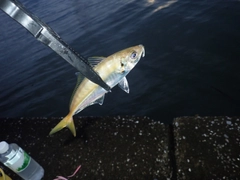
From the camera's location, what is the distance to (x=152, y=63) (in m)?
6.93

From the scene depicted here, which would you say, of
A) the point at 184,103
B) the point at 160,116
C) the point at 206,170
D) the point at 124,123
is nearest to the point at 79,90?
the point at 124,123

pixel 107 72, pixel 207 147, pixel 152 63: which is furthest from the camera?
pixel 152 63

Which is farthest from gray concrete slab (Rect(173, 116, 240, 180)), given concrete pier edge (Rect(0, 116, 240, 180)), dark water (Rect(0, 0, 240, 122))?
dark water (Rect(0, 0, 240, 122))

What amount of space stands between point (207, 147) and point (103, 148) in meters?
1.51

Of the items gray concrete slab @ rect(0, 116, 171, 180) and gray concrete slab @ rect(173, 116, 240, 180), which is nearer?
gray concrete slab @ rect(173, 116, 240, 180)

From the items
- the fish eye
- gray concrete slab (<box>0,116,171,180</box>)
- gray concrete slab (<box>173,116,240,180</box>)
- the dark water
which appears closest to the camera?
gray concrete slab (<box>173,116,240,180</box>)

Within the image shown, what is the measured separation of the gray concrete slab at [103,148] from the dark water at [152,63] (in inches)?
83.2

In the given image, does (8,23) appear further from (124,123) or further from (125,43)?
(124,123)

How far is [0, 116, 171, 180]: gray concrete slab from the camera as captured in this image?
278cm

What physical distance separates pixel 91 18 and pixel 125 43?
16.1 feet

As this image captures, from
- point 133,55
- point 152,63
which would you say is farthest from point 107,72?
point 152,63

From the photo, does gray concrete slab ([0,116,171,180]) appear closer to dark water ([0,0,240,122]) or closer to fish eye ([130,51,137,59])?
fish eye ([130,51,137,59])

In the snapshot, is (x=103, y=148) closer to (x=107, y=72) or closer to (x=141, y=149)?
(x=141, y=149)

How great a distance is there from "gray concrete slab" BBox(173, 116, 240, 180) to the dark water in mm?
2106
